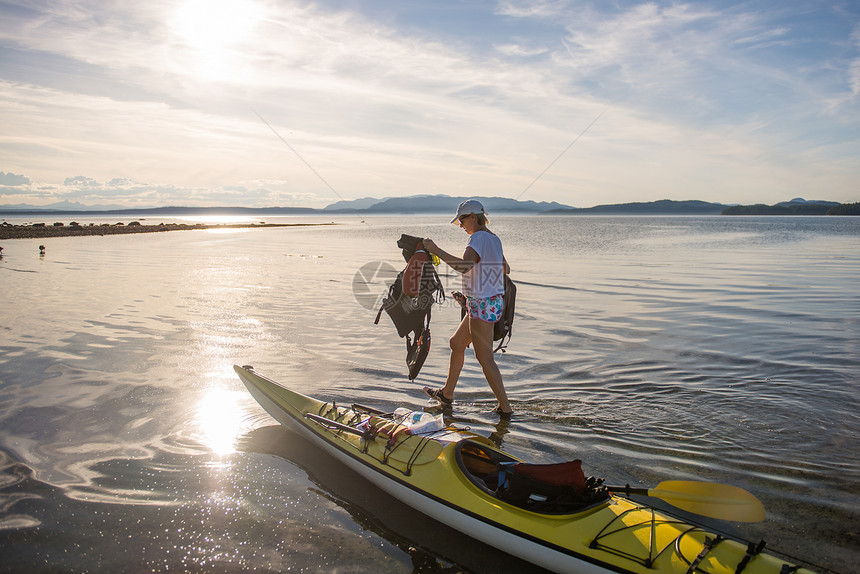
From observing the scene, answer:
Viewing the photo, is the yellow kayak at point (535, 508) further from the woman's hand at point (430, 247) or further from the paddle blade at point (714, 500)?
the woman's hand at point (430, 247)

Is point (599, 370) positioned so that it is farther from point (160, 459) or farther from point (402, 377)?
point (160, 459)

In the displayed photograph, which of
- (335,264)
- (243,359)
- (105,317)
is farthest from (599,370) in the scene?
(335,264)

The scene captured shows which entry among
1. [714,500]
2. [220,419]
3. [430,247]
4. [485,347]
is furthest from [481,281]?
[220,419]

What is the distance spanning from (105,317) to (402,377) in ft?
24.0

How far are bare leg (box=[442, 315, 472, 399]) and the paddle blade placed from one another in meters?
2.84

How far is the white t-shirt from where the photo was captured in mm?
5664

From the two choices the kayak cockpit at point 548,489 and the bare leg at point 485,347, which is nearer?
the kayak cockpit at point 548,489

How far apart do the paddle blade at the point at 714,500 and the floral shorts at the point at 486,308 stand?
2.61m

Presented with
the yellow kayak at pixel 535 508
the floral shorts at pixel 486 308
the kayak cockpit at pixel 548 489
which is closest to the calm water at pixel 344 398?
the yellow kayak at pixel 535 508

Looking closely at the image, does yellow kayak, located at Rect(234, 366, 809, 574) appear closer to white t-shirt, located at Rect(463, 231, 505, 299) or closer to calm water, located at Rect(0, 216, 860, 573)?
calm water, located at Rect(0, 216, 860, 573)

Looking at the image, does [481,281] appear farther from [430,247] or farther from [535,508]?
[535,508]

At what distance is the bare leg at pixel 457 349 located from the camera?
618 cm

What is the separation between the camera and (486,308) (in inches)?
232

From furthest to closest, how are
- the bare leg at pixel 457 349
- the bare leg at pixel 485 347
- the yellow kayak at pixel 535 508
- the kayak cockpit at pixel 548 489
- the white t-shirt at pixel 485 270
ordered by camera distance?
1. the bare leg at pixel 457 349
2. the bare leg at pixel 485 347
3. the white t-shirt at pixel 485 270
4. the kayak cockpit at pixel 548 489
5. the yellow kayak at pixel 535 508
